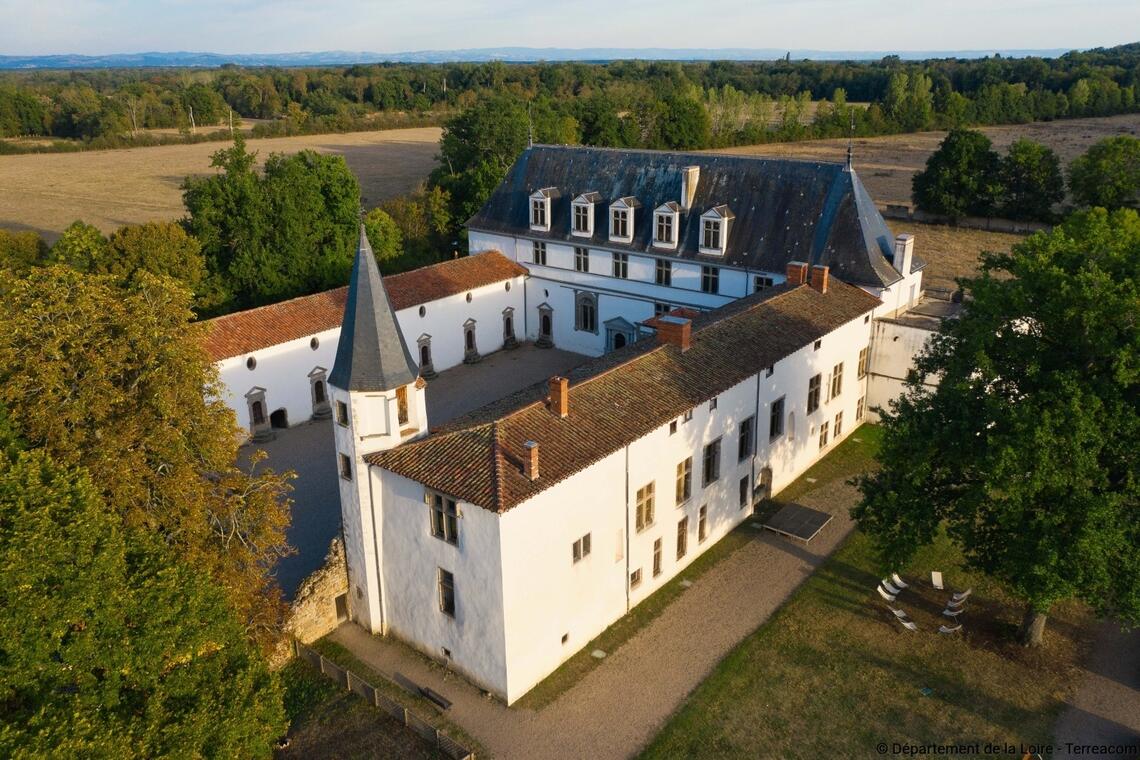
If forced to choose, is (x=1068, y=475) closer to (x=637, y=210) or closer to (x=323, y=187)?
(x=637, y=210)

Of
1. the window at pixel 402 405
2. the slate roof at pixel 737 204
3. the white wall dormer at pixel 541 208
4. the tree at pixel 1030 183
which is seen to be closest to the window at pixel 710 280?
the slate roof at pixel 737 204

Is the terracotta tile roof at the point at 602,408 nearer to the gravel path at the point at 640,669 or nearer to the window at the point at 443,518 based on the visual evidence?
the window at the point at 443,518

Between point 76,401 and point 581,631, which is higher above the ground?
point 76,401

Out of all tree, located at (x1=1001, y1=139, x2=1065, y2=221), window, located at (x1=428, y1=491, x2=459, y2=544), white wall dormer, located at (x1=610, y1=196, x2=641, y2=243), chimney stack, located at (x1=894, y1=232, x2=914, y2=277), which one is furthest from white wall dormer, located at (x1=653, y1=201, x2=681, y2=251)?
tree, located at (x1=1001, y1=139, x2=1065, y2=221)

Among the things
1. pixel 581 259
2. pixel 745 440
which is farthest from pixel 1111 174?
pixel 745 440

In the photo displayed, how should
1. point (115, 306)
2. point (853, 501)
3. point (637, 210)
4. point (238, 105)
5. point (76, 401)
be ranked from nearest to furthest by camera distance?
point (76, 401) < point (115, 306) < point (853, 501) < point (637, 210) < point (238, 105)

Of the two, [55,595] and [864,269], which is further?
[864,269]

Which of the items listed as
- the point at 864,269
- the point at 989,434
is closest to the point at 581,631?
the point at 989,434
